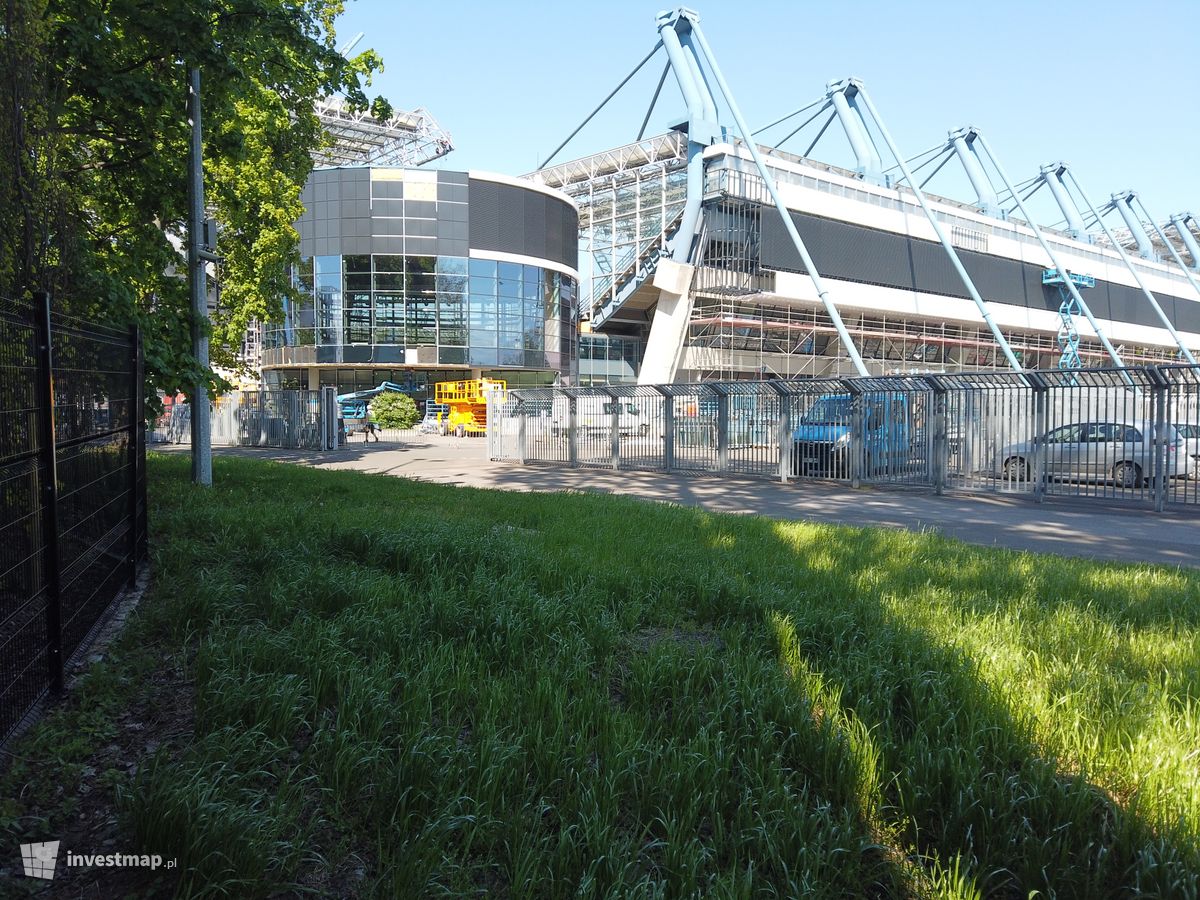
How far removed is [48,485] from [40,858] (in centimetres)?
194

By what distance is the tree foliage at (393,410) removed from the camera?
138 ft

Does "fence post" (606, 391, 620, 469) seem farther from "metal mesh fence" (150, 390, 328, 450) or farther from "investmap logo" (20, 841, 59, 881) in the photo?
"investmap logo" (20, 841, 59, 881)

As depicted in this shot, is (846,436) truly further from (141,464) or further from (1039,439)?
(141,464)

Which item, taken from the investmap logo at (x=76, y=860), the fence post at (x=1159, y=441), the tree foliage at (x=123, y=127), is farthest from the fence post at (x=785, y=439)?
the investmap logo at (x=76, y=860)

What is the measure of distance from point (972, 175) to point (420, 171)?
4076cm

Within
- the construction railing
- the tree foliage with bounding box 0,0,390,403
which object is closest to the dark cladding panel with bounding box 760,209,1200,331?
the construction railing

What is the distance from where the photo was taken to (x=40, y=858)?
269 centimetres

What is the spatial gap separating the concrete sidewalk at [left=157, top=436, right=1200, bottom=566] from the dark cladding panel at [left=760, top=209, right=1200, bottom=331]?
2934cm

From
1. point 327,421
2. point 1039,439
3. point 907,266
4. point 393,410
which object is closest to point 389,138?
point 393,410

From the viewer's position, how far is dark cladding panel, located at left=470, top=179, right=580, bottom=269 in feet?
162

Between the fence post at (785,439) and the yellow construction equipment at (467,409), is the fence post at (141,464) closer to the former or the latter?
the fence post at (785,439)

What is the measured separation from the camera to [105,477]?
571cm

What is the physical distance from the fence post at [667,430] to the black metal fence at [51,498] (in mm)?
14947

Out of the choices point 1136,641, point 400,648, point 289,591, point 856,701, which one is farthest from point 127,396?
point 1136,641
